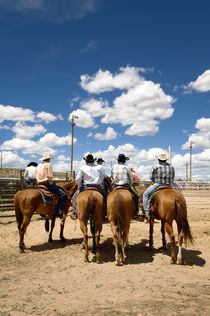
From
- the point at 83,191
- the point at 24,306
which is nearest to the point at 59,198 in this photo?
the point at 83,191

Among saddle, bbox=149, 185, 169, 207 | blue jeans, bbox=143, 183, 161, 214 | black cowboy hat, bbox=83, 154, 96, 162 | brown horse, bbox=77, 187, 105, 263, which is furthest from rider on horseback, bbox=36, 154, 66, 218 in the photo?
saddle, bbox=149, 185, 169, 207

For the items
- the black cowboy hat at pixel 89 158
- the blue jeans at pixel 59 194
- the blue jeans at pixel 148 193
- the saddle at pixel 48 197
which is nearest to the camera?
the blue jeans at pixel 148 193

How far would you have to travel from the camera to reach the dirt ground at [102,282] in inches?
145

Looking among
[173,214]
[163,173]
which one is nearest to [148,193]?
[163,173]

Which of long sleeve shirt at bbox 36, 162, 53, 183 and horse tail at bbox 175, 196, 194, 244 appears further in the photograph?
long sleeve shirt at bbox 36, 162, 53, 183

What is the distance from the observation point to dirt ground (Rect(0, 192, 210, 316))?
368 centimetres

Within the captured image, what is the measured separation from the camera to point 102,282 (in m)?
4.70

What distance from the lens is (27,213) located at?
7.29 metres

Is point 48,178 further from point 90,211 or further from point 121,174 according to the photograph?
point 121,174

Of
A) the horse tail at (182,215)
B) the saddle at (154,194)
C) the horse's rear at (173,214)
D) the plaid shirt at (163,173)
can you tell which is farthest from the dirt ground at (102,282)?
the plaid shirt at (163,173)

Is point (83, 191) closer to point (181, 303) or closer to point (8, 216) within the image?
point (181, 303)

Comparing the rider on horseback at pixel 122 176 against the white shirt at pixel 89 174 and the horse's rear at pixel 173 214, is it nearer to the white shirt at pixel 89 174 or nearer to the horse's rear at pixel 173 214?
the white shirt at pixel 89 174

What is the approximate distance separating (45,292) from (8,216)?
32.2 feet

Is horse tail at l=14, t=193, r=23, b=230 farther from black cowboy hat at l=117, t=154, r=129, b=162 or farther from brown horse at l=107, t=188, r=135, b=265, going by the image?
black cowboy hat at l=117, t=154, r=129, b=162
